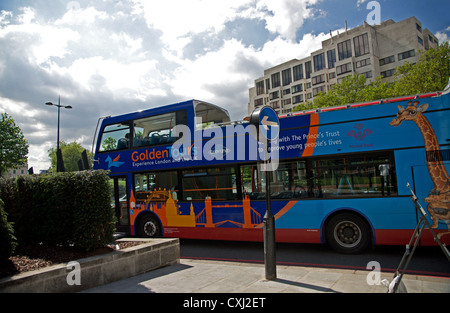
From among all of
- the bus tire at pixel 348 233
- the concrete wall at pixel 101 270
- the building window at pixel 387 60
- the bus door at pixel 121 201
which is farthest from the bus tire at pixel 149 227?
the building window at pixel 387 60

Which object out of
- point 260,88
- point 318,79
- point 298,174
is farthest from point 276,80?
point 298,174

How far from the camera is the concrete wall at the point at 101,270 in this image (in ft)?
13.7

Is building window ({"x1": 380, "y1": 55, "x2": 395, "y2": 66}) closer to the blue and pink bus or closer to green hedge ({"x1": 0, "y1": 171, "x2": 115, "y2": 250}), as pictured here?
the blue and pink bus

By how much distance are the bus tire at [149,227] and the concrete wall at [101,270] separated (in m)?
3.35

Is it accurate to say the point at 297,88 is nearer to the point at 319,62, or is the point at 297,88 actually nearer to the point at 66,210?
the point at 319,62

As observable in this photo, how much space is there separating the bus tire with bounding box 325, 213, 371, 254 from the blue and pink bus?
0.9 inches

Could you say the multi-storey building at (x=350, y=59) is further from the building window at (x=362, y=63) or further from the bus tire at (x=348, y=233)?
the bus tire at (x=348, y=233)

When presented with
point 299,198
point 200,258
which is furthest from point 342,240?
point 200,258

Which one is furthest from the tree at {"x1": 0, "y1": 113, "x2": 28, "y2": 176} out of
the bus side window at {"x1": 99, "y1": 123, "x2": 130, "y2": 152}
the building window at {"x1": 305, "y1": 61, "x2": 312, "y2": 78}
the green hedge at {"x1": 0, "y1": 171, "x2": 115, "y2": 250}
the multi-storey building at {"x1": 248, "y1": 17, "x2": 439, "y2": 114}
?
the building window at {"x1": 305, "y1": 61, "x2": 312, "y2": 78}

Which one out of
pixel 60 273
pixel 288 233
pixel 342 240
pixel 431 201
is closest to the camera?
pixel 60 273

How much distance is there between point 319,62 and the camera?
2562 inches

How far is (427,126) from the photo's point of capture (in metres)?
6.57

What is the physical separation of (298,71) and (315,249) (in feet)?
220

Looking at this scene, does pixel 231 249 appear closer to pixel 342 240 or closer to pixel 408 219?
pixel 342 240
